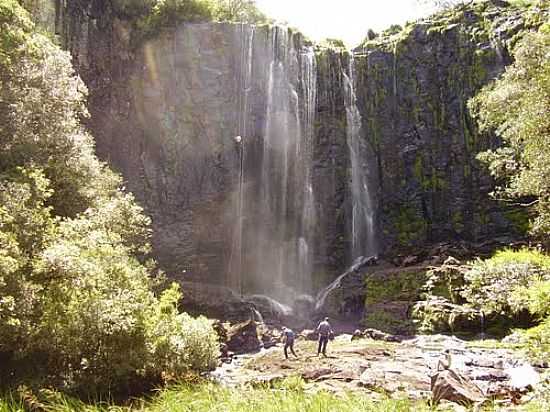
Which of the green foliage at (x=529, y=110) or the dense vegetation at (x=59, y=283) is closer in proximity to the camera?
the dense vegetation at (x=59, y=283)

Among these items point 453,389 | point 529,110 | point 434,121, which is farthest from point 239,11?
point 453,389

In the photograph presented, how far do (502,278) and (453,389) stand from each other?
9152mm

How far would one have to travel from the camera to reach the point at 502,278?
15250 mm

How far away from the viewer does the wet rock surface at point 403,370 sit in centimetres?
796

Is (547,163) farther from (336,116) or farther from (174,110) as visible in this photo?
(174,110)

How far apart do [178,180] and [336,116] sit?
11.8m

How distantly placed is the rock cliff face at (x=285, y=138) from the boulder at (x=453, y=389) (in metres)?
22.3

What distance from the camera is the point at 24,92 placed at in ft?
42.9

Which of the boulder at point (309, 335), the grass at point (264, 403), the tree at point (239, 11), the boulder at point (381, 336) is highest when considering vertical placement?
the tree at point (239, 11)

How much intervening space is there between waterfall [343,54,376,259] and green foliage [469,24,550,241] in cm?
1524

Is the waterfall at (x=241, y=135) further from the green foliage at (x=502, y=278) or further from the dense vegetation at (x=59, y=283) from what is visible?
the dense vegetation at (x=59, y=283)

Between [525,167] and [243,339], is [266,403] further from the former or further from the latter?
[243,339]

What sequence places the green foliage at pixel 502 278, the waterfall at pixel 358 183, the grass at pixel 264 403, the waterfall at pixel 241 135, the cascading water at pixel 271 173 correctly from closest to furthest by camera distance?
the grass at pixel 264 403 < the green foliage at pixel 502 278 < the waterfall at pixel 358 183 < the waterfall at pixel 241 135 < the cascading water at pixel 271 173

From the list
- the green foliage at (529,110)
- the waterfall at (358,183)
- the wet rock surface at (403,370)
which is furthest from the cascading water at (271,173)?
the green foliage at (529,110)
